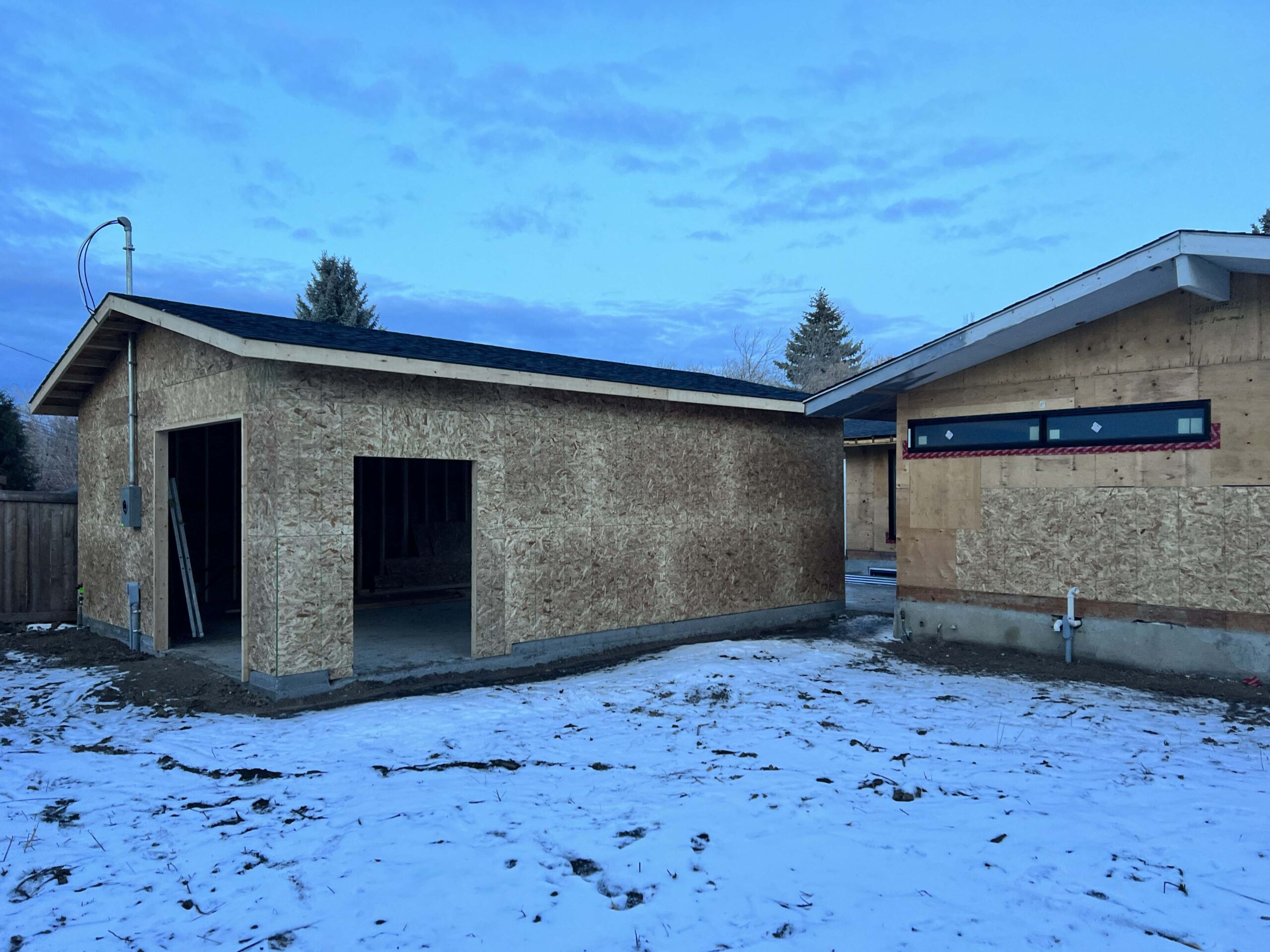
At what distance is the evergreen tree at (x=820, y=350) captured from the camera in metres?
49.4

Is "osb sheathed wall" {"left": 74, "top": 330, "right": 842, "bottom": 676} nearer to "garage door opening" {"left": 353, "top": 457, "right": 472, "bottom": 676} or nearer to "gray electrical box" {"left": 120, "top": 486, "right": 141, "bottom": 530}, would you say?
"gray electrical box" {"left": 120, "top": 486, "right": 141, "bottom": 530}

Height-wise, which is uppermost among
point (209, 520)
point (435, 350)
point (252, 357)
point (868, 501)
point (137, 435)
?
point (435, 350)

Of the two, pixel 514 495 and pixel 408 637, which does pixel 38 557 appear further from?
pixel 514 495

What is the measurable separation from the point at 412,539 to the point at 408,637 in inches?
201

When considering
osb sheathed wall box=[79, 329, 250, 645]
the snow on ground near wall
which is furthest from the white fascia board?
osb sheathed wall box=[79, 329, 250, 645]

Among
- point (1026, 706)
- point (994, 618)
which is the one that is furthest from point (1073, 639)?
point (1026, 706)

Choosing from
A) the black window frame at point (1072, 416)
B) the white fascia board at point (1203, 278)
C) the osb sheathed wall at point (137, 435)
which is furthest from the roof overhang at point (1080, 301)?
the osb sheathed wall at point (137, 435)

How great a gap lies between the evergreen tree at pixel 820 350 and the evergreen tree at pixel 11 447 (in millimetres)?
38277

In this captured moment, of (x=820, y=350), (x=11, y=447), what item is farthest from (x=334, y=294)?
(x=820, y=350)

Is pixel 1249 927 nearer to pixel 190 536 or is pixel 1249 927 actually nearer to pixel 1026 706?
pixel 1026 706

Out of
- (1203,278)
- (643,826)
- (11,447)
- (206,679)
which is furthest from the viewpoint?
(11,447)

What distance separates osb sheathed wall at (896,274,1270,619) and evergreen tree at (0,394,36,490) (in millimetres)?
17196

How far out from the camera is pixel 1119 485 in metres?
9.34

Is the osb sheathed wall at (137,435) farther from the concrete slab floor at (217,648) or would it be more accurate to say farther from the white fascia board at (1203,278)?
the white fascia board at (1203,278)
